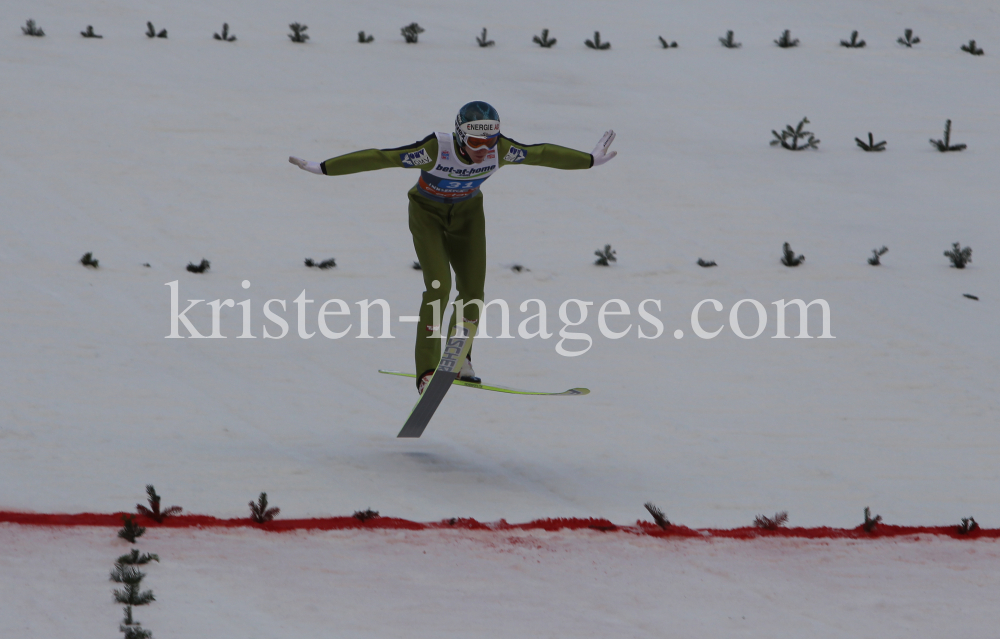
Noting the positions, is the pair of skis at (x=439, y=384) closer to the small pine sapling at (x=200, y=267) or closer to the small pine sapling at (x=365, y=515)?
the small pine sapling at (x=365, y=515)

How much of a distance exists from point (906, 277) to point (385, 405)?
22.5ft

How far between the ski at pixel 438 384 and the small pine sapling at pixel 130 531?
6.95ft

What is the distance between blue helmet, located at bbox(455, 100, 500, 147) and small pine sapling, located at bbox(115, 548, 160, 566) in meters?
3.37

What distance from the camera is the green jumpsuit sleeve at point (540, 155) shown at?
7.23m

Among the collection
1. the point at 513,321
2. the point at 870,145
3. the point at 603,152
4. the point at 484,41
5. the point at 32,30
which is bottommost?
the point at 513,321

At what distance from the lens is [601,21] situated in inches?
949

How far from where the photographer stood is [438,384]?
→ 7.09 m

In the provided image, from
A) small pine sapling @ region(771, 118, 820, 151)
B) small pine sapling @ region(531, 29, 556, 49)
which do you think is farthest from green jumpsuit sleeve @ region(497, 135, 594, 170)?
small pine sapling @ region(531, 29, 556, 49)

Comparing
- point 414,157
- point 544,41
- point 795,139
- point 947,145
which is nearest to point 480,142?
point 414,157

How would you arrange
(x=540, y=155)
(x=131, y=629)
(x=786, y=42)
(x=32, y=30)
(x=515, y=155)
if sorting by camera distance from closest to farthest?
(x=131, y=629) < (x=515, y=155) < (x=540, y=155) < (x=32, y=30) < (x=786, y=42)

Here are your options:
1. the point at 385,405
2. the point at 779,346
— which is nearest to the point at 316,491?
the point at 385,405

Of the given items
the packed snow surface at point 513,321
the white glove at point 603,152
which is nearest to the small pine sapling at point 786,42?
the packed snow surface at point 513,321

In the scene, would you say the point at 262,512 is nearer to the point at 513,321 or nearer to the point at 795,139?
→ the point at 513,321

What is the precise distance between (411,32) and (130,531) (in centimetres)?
1747
